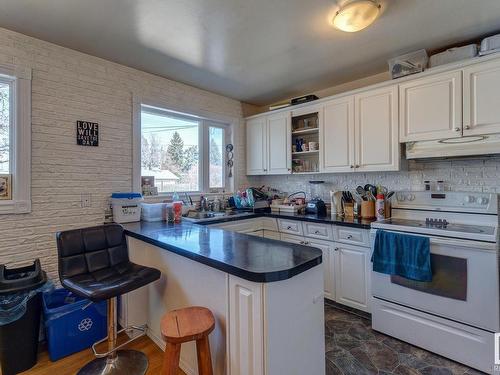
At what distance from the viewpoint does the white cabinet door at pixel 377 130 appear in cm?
246

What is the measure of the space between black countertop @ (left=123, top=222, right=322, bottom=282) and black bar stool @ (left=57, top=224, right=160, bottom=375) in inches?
8.5

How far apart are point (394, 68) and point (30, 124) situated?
320 cm

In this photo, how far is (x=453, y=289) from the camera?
1808 millimetres

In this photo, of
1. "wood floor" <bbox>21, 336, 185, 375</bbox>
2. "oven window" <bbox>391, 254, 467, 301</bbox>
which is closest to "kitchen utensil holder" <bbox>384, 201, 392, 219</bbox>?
"oven window" <bbox>391, 254, 467, 301</bbox>

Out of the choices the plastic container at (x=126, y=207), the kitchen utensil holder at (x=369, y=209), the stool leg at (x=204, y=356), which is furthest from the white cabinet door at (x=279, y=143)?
the stool leg at (x=204, y=356)

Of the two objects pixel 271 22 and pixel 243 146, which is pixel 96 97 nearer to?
pixel 271 22

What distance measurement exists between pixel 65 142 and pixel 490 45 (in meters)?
3.51

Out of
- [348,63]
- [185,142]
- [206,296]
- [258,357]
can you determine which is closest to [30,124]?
[185,142]

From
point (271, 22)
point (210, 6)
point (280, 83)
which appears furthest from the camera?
point (280, 83)

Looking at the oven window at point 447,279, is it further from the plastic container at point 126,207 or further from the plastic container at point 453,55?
the plastic container at point 126,207

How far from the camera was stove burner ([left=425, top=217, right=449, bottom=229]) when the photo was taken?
206 centimetres

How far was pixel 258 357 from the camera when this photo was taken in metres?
1.12

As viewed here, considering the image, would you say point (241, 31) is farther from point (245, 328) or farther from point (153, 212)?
point (245, 328)

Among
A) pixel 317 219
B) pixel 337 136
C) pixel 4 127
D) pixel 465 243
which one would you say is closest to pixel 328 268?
pixel 317 219
